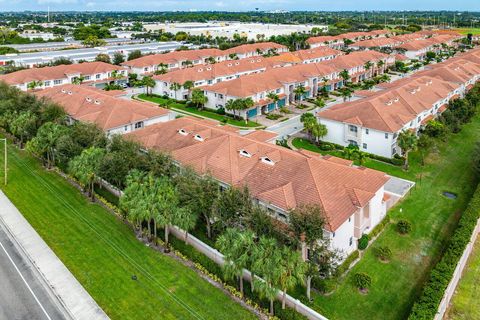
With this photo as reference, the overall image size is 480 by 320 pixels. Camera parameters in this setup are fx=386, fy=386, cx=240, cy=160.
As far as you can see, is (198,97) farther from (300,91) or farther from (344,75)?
(344,75)

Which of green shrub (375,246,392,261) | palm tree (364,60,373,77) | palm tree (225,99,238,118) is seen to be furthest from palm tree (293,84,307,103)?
green shrub (375,246,392,261)

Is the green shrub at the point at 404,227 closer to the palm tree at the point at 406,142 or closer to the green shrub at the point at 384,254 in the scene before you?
the green shrub at the point at 384,254

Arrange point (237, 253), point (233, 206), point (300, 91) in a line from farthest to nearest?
point (300, 91) → point (233, 206) → point (237, 253)

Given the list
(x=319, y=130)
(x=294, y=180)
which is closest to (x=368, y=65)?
(x=319, y=130)

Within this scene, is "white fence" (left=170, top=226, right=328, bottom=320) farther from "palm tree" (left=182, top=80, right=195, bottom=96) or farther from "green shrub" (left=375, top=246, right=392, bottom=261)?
"palm tree" (left=182, top=80, right=195, bottom=96)

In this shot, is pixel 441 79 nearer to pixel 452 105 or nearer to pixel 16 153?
pixel 452 105

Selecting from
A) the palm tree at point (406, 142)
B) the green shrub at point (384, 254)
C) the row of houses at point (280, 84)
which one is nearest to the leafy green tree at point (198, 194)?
the green shrub at point (384, 254)

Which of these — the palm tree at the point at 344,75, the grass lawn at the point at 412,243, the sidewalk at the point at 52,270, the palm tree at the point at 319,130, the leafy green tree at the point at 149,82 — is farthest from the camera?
the palm tree at the point at 344,75
